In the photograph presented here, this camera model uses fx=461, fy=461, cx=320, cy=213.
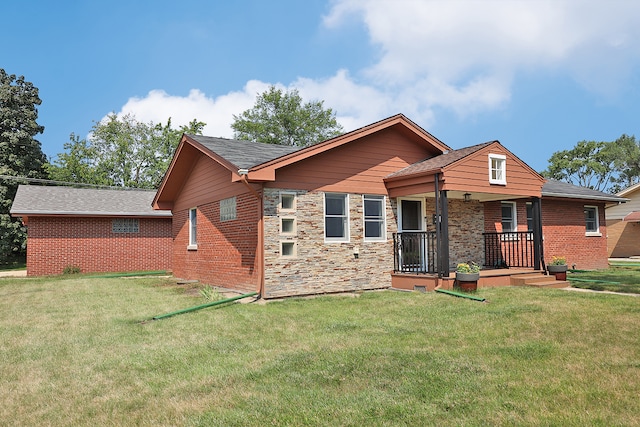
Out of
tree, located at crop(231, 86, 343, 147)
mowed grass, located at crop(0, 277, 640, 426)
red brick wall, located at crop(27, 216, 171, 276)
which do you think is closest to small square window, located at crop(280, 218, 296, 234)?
mowed grass, located at crop(0, 277, 640, 426)

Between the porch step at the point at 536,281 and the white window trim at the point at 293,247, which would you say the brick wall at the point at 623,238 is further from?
the white window trim at the point at 293,247

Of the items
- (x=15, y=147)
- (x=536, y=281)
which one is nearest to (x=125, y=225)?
(x=15, y=147)

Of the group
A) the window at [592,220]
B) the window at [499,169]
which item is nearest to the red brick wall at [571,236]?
the window at [592,220]

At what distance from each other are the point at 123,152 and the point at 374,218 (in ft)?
120

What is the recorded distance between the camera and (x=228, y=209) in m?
12.8

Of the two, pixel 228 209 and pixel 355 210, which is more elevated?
pixel 228 209

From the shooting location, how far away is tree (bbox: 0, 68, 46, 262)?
28062 millimetres

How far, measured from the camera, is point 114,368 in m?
5.43

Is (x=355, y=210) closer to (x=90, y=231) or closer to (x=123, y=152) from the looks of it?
(x=90, y=231)

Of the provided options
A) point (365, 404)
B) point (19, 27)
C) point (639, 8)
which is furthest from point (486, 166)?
point (19, 27)

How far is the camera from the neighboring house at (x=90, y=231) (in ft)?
66.3

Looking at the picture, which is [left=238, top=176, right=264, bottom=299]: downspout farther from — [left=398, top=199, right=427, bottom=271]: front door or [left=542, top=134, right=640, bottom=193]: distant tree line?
[left=542, top=134, right=640, bottom=193]: distant tree line

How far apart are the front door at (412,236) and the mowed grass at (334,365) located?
328cm

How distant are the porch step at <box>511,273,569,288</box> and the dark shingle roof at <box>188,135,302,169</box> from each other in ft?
21.8
